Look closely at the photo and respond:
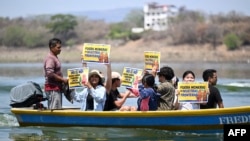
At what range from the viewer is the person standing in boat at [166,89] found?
43.4ft

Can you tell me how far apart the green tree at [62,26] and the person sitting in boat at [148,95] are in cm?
7728

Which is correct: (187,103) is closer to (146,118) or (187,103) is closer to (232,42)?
(146,118)

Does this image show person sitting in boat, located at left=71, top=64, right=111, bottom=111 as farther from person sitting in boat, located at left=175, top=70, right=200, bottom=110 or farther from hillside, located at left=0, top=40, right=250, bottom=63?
hillside, located at left=0, top=40, right=250, bottom=63

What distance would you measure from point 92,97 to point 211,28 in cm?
7055

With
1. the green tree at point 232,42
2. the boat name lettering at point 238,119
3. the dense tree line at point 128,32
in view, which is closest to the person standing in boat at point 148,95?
the boat name lettering at point 238,119

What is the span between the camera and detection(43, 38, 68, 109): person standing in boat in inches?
540

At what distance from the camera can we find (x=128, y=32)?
91.1 meters

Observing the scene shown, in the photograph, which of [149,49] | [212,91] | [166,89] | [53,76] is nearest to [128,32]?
[149,49]

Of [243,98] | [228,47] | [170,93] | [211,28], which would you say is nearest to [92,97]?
[170,93]

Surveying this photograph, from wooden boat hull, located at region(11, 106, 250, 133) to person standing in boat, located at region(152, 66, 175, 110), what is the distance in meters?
0.33

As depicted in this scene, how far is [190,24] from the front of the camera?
8856cm

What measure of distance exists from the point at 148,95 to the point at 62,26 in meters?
80.0

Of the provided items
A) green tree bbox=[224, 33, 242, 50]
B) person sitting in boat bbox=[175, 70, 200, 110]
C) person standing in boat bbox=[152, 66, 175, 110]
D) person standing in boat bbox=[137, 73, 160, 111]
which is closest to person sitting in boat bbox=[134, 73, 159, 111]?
person standing in boat bbox=[137, 73, 160, 111]

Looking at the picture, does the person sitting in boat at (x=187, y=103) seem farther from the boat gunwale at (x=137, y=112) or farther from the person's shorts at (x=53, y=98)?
the person's shorts at (x=53, y=98)
